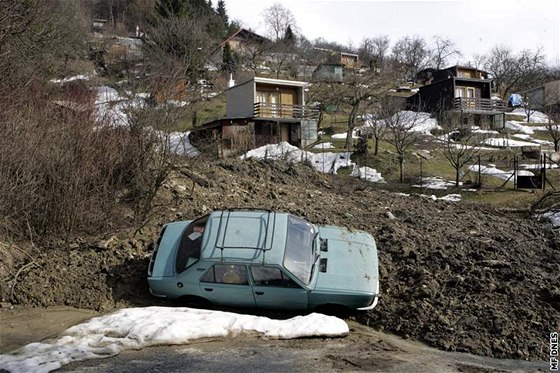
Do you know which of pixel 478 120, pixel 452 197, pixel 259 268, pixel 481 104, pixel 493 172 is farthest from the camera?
pixel 478 120

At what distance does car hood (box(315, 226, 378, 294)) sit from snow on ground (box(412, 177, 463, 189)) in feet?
52.4

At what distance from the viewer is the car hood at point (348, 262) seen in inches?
312

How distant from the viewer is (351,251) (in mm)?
8906

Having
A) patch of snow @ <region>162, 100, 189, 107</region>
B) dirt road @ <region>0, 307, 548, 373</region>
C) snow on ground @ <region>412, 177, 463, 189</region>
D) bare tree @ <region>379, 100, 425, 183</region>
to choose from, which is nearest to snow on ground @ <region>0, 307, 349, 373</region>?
dirt road @ <region>0, 307, 548, 373</region>

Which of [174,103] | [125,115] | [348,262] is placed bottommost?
[348,262]

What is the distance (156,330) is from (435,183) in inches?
835

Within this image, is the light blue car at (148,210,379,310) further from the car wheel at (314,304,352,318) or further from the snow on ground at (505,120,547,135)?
the snow on ground at (505,120,547,135)

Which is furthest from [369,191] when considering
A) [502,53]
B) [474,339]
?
[502,53]

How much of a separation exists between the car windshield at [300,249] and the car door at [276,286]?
171 millimetres

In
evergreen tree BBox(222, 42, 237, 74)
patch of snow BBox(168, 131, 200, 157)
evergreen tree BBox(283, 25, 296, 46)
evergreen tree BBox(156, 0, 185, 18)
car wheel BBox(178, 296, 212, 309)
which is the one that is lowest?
car wheel BBox(178, 296, 212, 309)

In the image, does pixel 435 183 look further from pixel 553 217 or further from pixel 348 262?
pixel 348 262

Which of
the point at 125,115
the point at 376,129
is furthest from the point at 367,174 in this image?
the point at 125,115

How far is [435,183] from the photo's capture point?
992 inches

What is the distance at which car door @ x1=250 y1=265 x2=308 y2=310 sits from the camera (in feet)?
25.4
